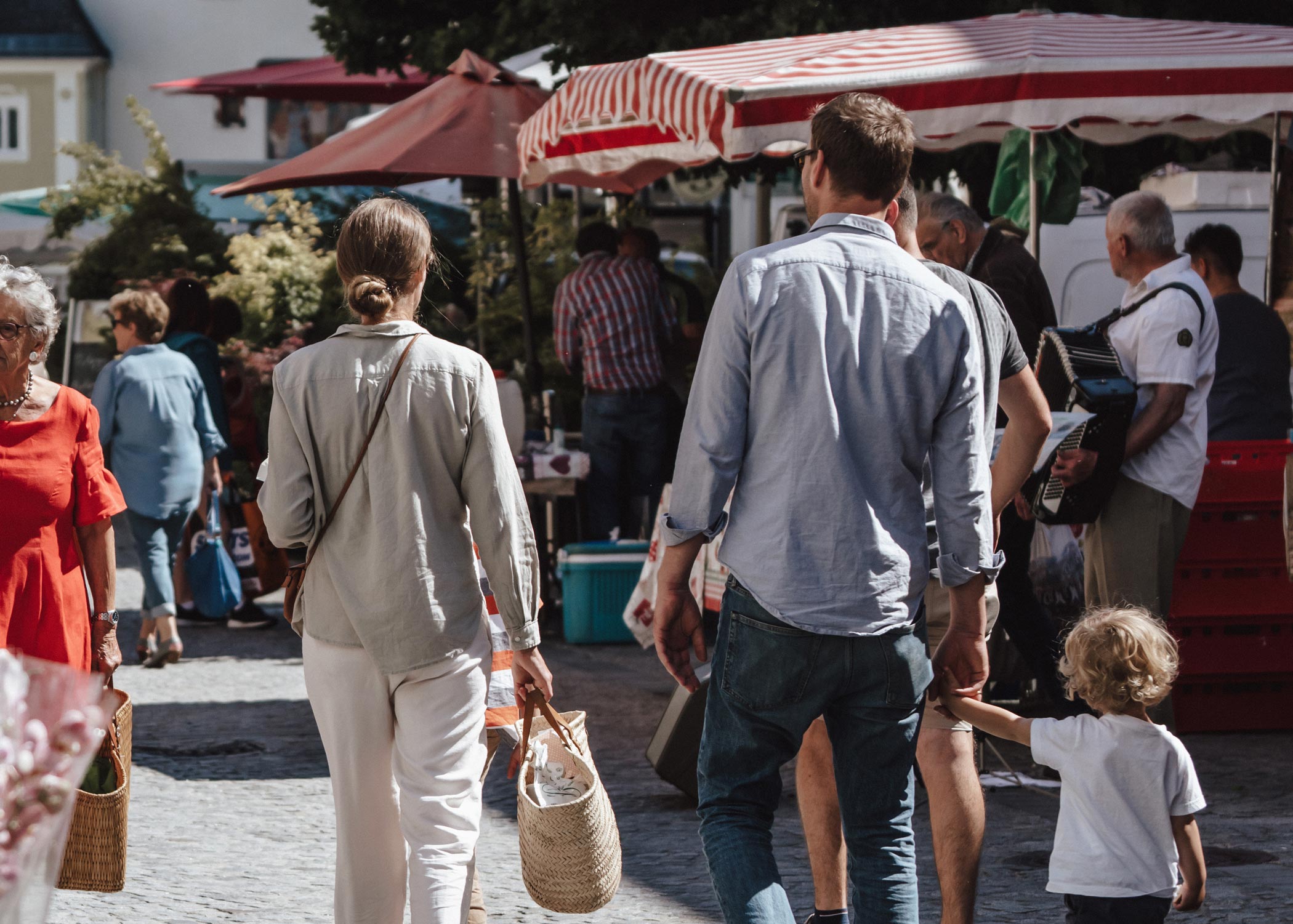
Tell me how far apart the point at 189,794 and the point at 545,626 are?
3.97 m

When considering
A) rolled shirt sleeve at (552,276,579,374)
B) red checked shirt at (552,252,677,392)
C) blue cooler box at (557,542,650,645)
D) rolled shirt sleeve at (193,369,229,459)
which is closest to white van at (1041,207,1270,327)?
red checked shirt at (552,252,677,392)

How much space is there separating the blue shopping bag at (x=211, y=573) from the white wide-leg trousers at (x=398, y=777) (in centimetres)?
561

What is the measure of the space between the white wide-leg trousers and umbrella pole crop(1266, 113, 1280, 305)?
584 centimetres

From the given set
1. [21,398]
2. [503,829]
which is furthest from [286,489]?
[503,829]

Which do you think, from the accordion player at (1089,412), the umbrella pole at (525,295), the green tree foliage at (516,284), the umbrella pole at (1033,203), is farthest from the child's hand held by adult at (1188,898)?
the green tree foliage at (516,284)

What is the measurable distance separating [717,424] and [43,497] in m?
1.87

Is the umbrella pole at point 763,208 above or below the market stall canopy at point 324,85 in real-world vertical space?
below

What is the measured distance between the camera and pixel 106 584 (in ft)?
14.8

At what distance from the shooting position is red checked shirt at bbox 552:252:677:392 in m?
10.3

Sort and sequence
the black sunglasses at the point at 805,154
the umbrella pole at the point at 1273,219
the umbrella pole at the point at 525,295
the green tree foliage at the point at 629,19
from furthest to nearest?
the umbrella pole at the point at 525,295 → the green tree foliage at the point at 629,19 → the umbrella pole at the point at 1273,219 → the black sunglasses at the point at 805,154

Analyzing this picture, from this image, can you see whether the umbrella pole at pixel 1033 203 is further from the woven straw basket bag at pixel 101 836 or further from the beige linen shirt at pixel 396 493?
the woven straw basket bag at pixel 101 836

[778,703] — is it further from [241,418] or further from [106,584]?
[241,418]

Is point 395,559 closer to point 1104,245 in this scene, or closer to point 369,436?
point 369,436

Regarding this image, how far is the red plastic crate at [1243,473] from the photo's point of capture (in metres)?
6.99
